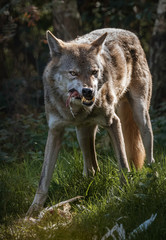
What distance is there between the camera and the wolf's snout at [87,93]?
3.63m

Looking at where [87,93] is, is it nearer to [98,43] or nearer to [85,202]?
[98,43]

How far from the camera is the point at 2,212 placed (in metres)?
3.73

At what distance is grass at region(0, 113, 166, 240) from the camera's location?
314cm

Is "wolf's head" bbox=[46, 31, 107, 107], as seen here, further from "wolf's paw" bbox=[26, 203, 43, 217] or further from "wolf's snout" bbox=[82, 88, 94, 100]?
"wolf's paw" bbox=[26, 203, 43, 217]

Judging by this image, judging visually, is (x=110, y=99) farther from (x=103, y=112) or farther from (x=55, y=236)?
(x=55, y=236)

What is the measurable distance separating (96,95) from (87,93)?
342 mm

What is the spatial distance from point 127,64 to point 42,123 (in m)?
2.56

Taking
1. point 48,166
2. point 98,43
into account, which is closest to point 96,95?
point 98,43

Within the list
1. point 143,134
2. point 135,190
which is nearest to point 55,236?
point 135,190

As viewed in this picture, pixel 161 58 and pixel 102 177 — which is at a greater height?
pixel 161 58

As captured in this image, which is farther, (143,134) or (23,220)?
(143,134)

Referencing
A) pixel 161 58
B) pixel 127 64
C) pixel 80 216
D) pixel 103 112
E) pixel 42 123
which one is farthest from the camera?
pixel 161 58

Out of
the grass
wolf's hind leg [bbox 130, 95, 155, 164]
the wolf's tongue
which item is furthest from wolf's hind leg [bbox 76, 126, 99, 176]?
the wolf's tongue

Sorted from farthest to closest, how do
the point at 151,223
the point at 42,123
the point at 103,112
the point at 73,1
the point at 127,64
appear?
the point at 73,1 < the point at 42,123 < the point at 127,64 < the point at 103,112 < the point at 151,223
